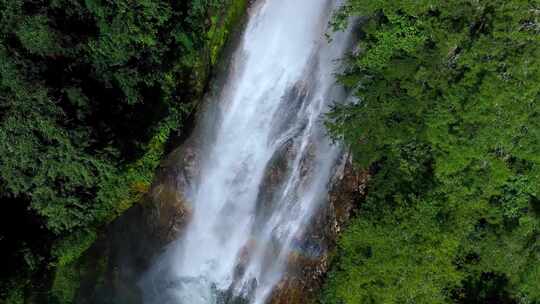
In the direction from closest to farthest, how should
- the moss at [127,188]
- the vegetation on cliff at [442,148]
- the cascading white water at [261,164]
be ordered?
the vegetation on cliff at [442,148], the moss at [127,188], the cascading white water at [261,164]

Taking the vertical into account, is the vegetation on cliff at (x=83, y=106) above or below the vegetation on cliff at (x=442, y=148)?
above

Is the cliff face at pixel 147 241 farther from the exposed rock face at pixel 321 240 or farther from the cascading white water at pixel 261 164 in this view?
the cascading white water at pixel 261 164

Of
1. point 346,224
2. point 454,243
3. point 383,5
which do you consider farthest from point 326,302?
point 383,5

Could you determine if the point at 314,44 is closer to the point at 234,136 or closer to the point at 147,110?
the point at 234,136

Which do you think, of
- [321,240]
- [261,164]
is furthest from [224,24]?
[321,240]

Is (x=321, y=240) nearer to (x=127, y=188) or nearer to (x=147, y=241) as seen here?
(x=147, y=241)

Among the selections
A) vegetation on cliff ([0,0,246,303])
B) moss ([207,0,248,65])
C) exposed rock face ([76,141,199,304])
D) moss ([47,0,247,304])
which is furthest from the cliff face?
moss ([207,0,248,65])

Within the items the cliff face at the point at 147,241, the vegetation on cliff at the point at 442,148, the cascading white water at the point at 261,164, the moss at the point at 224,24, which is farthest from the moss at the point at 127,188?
the vegetation on cliff at the point at 442,148
